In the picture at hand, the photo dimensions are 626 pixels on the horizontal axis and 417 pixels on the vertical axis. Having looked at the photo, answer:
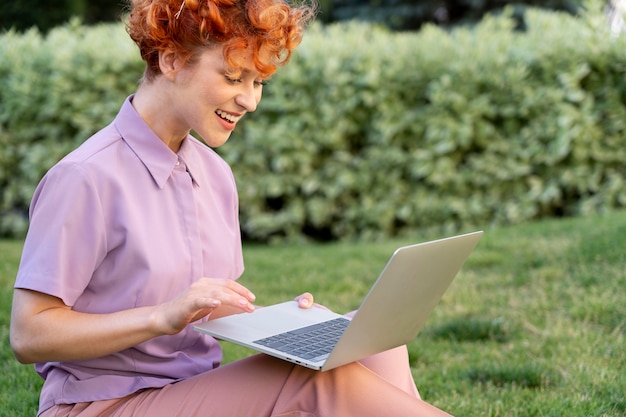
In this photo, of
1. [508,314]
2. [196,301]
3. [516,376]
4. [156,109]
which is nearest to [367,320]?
[196,301]

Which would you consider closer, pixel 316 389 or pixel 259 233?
pixel 316 389

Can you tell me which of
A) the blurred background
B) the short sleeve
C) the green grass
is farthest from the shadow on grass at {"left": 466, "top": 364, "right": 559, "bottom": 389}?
the blurred background

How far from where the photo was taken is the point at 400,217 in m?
6.56

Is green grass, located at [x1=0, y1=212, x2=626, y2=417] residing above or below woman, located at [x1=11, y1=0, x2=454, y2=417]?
below

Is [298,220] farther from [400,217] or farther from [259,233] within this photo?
[400,217]

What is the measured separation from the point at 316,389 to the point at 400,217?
4.68m

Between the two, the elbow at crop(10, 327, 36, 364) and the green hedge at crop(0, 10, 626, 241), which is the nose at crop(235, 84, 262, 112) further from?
the green hedge at crop(0, 10, 626, 241)

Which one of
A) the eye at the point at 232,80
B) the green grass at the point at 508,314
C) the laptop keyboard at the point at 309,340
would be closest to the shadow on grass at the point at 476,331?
the green grass at the point at 508,314

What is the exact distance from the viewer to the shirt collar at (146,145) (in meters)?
2.10

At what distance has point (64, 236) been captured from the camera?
1.90 metres

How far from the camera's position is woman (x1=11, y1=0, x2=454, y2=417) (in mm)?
1896

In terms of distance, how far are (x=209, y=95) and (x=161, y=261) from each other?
0.42 metres

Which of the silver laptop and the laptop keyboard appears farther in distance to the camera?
the laptop keyboard

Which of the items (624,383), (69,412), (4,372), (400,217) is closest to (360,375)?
(69,412)
